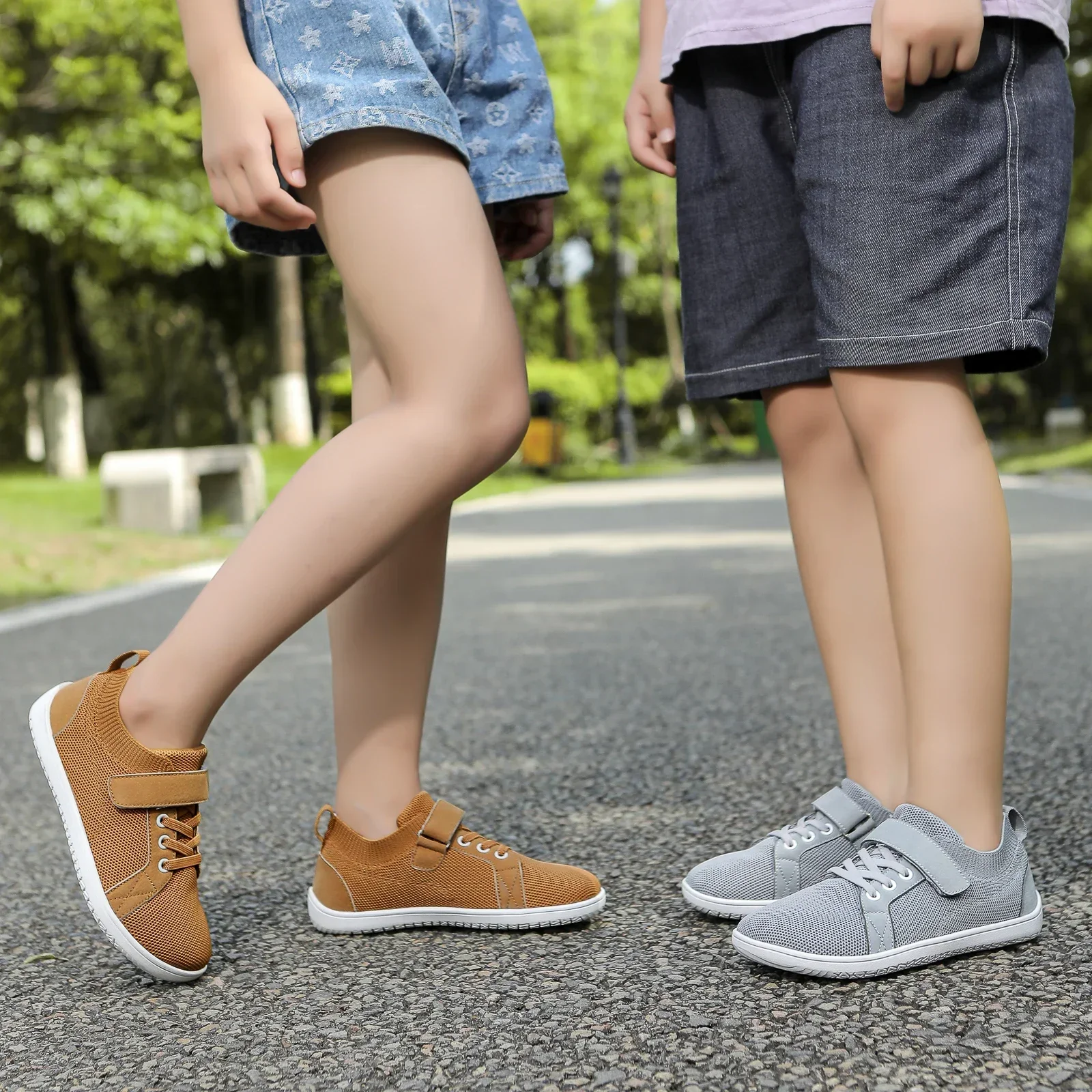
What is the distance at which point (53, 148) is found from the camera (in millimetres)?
16578

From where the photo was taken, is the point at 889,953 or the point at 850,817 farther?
the point at 850,817

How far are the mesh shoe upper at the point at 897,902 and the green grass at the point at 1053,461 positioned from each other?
1416cm

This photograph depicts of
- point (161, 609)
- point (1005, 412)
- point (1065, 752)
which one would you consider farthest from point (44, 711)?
point (1005, 412)

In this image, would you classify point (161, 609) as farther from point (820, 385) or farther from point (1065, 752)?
point (820, 385)

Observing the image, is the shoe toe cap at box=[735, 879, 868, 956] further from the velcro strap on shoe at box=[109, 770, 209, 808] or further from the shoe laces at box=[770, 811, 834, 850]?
the velcro strap on shoe at box=[109, 770, 209, 808]

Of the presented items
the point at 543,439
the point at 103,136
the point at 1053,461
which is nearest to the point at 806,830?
the point at 1053,461

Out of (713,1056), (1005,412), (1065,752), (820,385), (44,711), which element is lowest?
(1005,412)

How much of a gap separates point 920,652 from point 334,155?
2.81 feet

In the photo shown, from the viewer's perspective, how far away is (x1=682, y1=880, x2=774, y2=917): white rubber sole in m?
1.84

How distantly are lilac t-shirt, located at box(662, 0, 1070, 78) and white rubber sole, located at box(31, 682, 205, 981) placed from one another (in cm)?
110

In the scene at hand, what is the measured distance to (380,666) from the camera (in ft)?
6.25

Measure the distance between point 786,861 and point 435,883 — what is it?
43 cm

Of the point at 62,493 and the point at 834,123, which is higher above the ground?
the point at 834,123

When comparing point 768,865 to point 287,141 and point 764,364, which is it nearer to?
point 764,364
